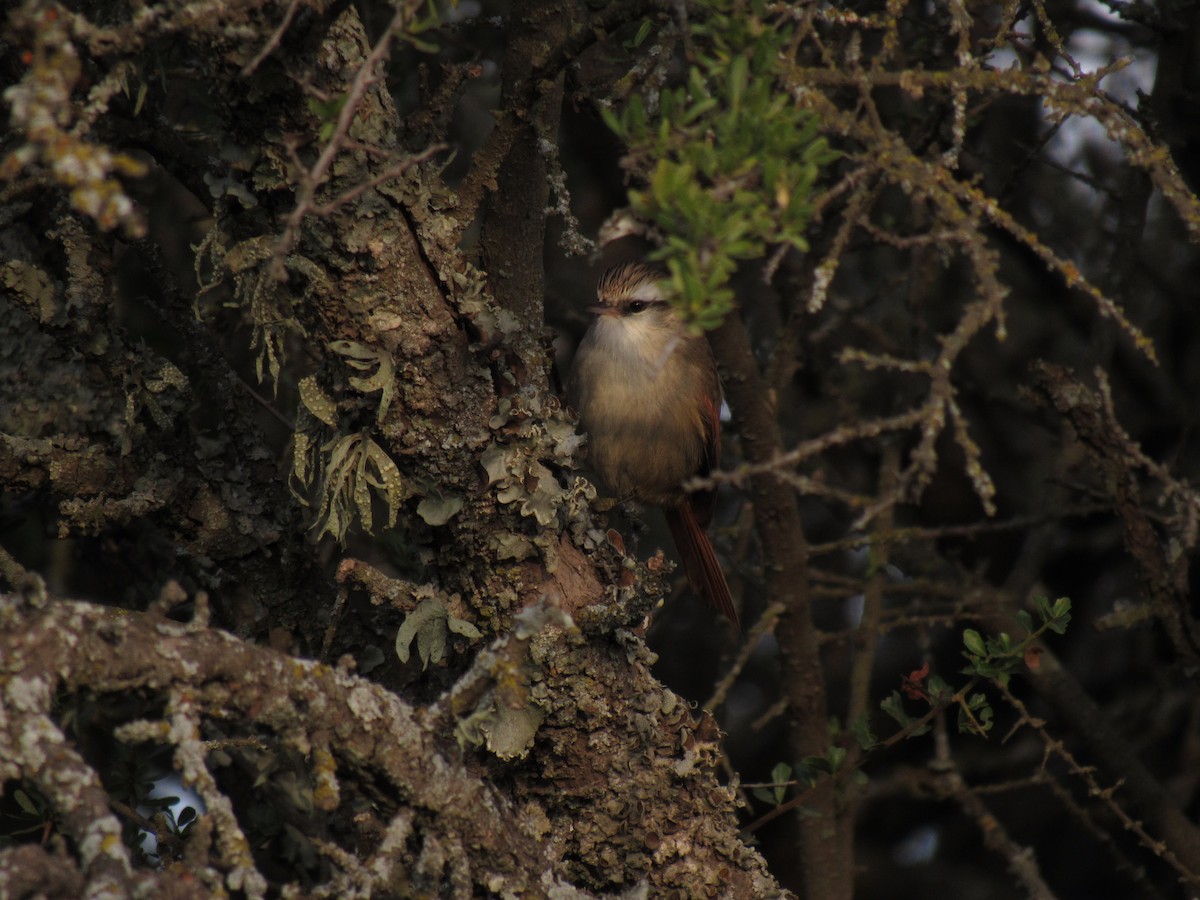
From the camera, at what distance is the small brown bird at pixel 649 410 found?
454 centimetres

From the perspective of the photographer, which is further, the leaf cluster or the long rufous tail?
the long rufous tail

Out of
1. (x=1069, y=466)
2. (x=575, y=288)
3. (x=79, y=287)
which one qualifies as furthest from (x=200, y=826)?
(x=575, y=288)

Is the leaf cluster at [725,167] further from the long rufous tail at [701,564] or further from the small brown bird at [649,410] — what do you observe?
the long rufous tail at [701,564]

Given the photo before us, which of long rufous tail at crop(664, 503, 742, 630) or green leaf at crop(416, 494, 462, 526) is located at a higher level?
green leaf at crop(416, 494, 462, 526)

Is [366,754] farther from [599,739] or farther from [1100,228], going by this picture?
[1100,228]

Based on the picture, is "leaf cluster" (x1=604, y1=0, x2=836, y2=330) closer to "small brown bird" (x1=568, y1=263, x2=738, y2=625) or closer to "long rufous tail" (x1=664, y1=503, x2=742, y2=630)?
"small brown bird" (x1=568, y1=263, x2=738, y2=625)

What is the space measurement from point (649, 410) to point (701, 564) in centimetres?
63

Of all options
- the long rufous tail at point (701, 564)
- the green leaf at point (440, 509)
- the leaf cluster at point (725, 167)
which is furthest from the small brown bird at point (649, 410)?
the leaf cluster at point (725, 167)

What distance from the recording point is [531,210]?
2.94 metres

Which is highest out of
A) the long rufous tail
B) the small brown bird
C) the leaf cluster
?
the leaf cluster

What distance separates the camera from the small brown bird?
4.54 metres

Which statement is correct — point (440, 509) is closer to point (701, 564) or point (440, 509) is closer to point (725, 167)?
point (725, 167)

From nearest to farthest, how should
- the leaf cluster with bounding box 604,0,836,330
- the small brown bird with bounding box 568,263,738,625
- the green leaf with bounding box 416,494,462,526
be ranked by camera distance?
the leaf cluster with bounding box 604,0,836,330
the green leaf with bounding box 416,494,462,526
the small brown bird with bounding box 568,263,738,625

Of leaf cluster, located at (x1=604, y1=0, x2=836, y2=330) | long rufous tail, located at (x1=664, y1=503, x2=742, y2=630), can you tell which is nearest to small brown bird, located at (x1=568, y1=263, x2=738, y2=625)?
long rufous tail, located at (x1=664, y1=503, x2=742, y2=630)
